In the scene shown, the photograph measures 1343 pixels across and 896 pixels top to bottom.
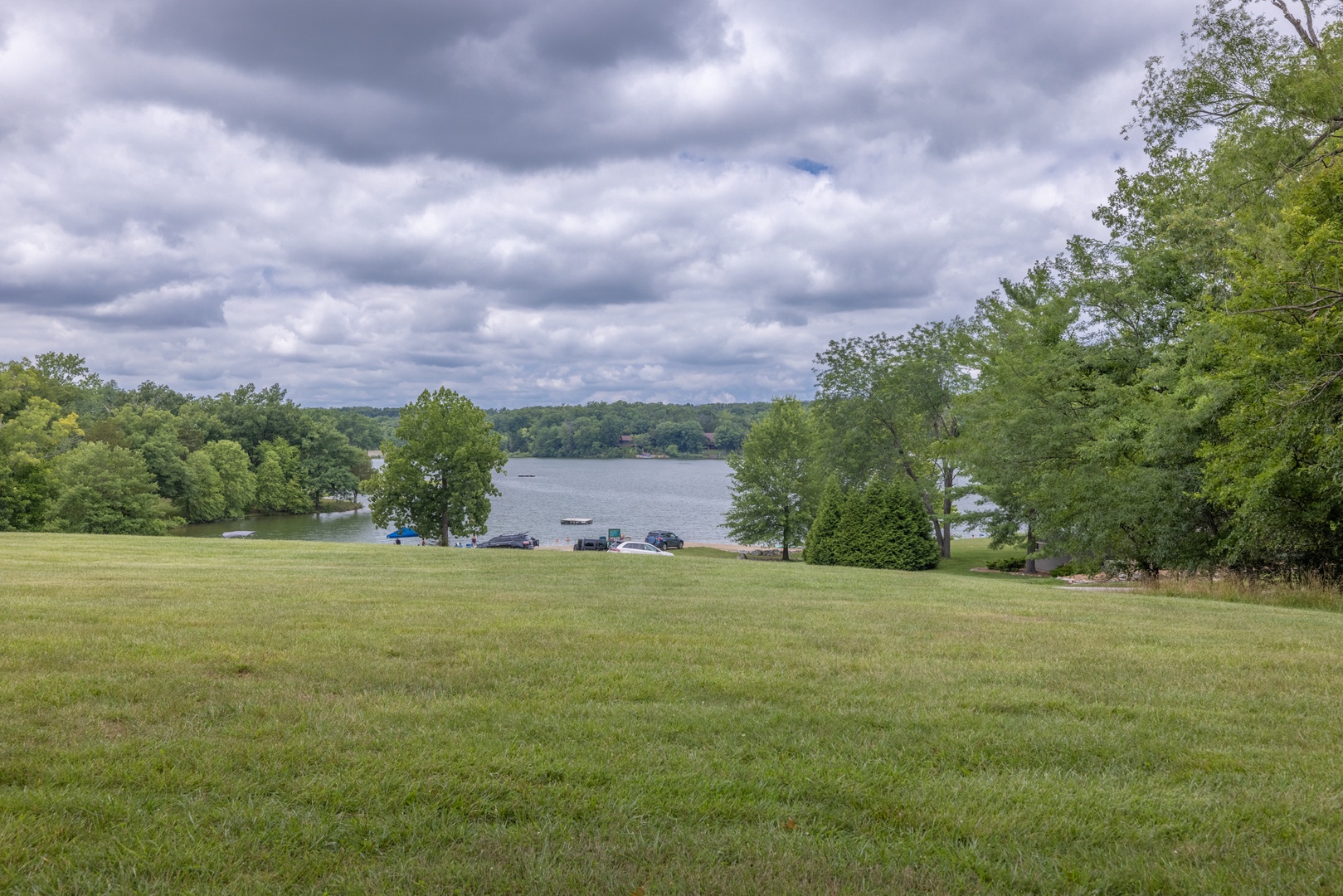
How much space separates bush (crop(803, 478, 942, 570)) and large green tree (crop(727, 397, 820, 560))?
11815mm

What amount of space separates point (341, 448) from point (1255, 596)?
10211 cm

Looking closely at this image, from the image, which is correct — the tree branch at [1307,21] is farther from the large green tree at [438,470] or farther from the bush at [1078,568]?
the large green tree at [438,470]

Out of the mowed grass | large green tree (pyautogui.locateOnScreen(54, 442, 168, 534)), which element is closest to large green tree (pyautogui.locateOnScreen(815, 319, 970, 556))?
the mowed grass

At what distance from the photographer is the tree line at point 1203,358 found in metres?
17.2

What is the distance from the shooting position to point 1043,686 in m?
7.14

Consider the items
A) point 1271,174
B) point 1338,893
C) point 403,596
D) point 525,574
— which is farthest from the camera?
point 1271,174

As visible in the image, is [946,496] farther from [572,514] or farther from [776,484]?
[572,514]

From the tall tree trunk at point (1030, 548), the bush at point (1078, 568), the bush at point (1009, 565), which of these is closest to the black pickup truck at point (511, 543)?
the bush at point (1009, 565)

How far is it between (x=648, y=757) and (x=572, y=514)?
285 feet

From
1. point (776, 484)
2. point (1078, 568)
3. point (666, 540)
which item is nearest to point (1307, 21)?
point (1078, 568)

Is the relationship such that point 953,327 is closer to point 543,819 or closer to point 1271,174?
point 1271,174

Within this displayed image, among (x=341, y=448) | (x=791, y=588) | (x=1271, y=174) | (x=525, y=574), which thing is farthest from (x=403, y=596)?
(x=341, y=448)

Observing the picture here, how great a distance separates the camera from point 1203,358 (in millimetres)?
22266

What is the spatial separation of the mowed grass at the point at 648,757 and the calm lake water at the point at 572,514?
4819 cm
